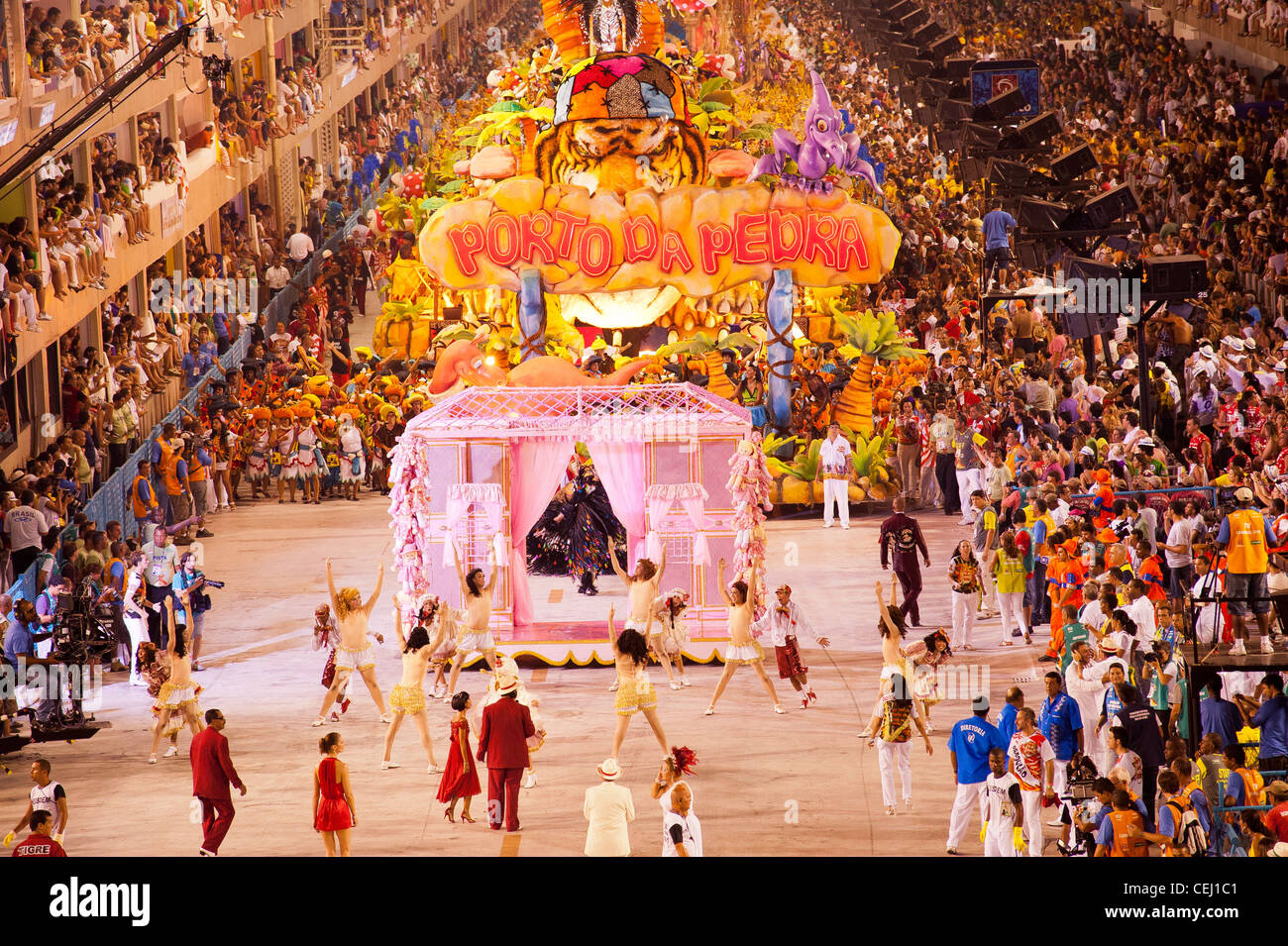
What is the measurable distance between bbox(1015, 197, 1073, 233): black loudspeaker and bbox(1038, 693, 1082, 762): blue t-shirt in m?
12.0

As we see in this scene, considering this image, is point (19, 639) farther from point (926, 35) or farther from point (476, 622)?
point (926, 35)

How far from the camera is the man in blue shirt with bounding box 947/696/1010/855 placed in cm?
1286

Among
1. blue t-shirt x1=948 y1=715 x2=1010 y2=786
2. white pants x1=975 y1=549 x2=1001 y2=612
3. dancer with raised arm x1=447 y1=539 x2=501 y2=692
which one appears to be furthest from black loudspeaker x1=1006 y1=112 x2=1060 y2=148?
blue t-shirt x1=948 y1=715 x2=1010 y2=786

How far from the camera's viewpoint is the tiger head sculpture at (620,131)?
2730 cm

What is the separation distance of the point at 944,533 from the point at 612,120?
26.0ft

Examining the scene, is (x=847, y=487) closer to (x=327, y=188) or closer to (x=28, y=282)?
(x=28, y=282)

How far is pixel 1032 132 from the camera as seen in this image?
25594 millimetres

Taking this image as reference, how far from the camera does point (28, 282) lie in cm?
2344

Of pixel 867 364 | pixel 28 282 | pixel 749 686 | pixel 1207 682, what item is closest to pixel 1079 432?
pixel 867 364

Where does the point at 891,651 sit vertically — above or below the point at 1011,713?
above

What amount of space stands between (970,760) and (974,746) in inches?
3.6

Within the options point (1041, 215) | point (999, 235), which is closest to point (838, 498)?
point (1041, 215)

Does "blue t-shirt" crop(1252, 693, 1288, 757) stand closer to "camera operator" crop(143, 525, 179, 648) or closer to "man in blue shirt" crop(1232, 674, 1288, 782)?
"man in blue shirt" crop(1232, 674, 1288, 782)

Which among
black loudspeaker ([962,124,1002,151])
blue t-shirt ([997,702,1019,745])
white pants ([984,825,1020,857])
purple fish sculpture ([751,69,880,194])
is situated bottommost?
white pants ([984,825,1020,857])
